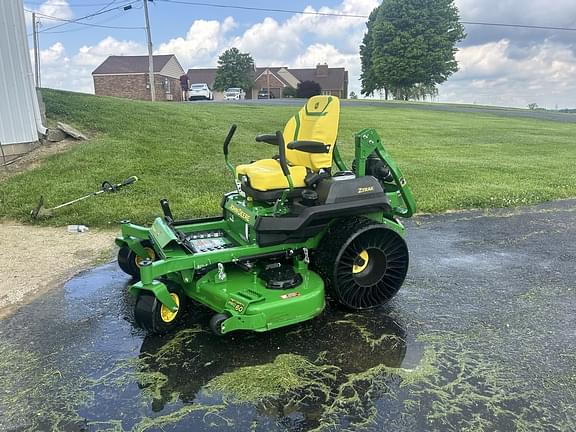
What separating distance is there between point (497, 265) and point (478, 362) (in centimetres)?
216

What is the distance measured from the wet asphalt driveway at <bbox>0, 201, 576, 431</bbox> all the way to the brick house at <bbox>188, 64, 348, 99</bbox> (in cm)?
6175

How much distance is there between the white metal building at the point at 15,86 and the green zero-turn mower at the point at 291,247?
654 centimetres

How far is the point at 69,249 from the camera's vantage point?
5754mm

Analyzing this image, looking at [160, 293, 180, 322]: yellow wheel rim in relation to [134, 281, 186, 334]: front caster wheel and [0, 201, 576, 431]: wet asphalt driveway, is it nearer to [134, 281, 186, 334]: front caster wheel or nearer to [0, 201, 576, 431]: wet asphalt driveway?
[134, 281, 186, 334]: front caster wheel

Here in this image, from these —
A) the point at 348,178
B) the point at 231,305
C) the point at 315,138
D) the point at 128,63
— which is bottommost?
the point at 231,305

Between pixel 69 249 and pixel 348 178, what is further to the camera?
pixel 69 249

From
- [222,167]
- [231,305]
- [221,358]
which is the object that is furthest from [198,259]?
[222,167]

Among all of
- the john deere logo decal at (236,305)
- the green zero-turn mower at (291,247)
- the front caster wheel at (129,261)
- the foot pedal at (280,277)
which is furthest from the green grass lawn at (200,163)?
the john deere logo decal at (236,305)

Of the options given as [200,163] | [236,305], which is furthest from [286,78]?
[236,305]

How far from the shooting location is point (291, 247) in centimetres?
406

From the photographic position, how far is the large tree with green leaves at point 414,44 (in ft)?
151

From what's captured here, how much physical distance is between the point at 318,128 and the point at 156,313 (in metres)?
2.07

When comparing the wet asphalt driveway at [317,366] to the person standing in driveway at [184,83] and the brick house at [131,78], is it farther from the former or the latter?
the brick house at [131,78]

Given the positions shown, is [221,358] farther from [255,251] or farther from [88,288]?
[88,288]
